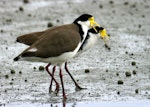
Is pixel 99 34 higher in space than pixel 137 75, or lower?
higher

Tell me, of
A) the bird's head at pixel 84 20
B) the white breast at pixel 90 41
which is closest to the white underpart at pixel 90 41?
the white breast at pixel 90 41

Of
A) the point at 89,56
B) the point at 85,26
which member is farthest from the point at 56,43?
the point at 89,56

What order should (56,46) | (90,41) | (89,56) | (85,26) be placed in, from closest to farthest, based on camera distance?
(56,46)
(85,26)
(90,41)
(89,56)

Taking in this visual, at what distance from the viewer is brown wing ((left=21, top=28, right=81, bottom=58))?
1048 centimetres

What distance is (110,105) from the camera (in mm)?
10070

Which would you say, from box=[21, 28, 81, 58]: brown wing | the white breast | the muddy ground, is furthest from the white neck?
the muddy ground

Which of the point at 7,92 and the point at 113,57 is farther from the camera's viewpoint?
the point at 113,57

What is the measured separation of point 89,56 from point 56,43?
3.74 metres

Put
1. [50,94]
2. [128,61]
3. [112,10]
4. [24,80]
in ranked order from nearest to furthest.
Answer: [50,94], [24,80], [128,61], [112,10]

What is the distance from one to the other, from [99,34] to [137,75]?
1098 mm

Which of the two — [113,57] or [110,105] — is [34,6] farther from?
[110,105]

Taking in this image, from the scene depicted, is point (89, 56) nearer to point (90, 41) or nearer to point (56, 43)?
point (90, 41)

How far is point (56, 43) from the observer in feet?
35.0

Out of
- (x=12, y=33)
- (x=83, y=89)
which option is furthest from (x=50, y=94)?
(x=12, y=33)
